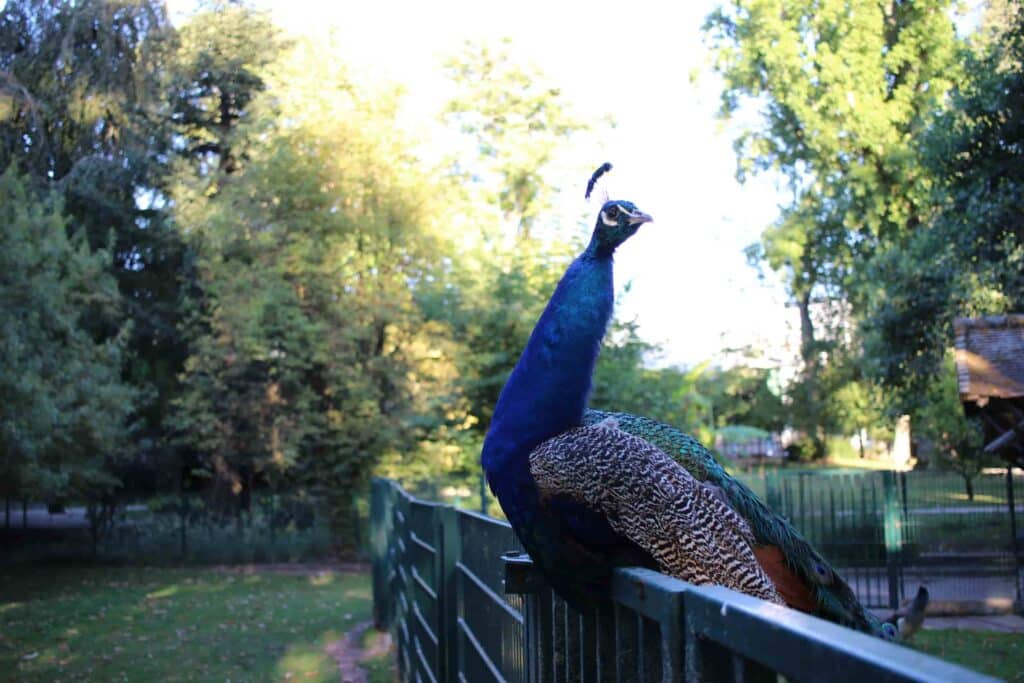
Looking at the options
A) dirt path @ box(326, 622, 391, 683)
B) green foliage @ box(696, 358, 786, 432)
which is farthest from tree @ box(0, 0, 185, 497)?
green foliage @ box(696, 358, 786, 432)

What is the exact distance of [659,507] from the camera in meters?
2.37

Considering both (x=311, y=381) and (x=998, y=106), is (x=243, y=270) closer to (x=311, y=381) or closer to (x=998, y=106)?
(x=311, y=381)

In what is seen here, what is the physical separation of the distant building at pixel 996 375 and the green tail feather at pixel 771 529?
7865 mm

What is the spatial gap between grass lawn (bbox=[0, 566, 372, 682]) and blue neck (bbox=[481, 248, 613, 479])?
668cm

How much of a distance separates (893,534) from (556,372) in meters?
11.4

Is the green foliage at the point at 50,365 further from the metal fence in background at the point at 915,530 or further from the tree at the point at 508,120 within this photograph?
the tree at the point at 508,120

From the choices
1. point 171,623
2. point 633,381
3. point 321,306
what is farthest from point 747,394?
point 171,623

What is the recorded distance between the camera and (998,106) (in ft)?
37.9

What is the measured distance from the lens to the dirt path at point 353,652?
356 inches

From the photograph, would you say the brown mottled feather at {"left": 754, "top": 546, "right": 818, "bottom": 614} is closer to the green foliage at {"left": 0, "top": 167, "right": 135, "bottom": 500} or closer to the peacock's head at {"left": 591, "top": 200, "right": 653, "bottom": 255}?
the peacock's head at {"left": 591, "top": 200, "right": 653, "bottom": 255}

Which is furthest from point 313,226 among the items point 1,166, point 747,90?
point 747,90

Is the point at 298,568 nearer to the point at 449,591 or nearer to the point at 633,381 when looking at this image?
the point at 633,381

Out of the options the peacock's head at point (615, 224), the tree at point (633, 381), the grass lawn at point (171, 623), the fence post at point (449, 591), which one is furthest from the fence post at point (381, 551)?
the peacock's head at point (615, 224)

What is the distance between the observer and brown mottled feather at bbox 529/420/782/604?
2.36 metres
